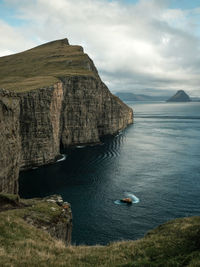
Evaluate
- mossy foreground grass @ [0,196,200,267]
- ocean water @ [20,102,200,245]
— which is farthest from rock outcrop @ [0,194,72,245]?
ocean water @ [20,102,200,245]

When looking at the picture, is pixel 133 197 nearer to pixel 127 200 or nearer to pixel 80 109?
pixel 127 200

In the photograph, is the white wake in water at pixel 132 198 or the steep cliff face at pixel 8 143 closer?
the steep cliff face at pixel 8 143

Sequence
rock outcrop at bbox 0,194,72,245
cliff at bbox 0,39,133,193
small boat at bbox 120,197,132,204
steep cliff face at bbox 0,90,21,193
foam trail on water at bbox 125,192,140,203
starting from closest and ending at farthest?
1. rock outcrop at bbox 0,194,72,245
2. steep cliff face at bbox 0,90,21,193
3. cliff at bbox 0,39,133,193
4. small boat at bbox 120,197,132,204
5. foam trail on water at bbox 125,192,140,203

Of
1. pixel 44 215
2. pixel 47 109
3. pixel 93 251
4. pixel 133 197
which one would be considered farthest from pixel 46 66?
pixel 93 251

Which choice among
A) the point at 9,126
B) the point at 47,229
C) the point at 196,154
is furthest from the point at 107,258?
the point at 196,154

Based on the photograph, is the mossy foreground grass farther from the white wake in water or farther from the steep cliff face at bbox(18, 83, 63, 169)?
the steep cliff face at bbox(18, 83, 63, 169)

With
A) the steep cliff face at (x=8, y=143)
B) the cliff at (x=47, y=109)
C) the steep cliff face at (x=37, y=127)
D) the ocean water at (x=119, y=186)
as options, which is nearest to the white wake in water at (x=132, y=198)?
the ocean water at (x=119, y=186)

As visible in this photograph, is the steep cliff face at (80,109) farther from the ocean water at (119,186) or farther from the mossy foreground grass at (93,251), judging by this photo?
the mossy foreground grass at (93,251)
